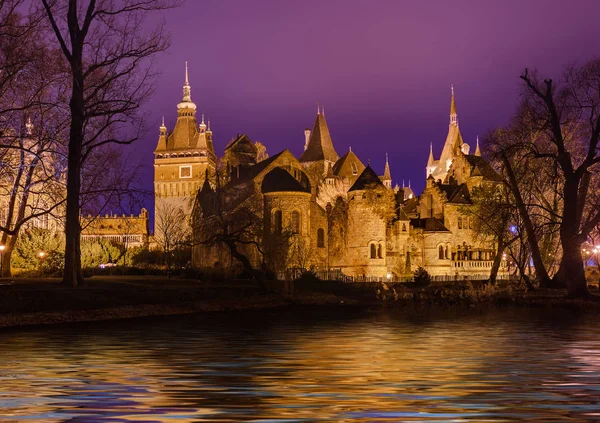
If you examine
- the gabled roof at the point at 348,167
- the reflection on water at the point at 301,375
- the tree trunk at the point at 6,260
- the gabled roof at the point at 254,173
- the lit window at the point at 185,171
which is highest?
the lit window at the point at 185,171

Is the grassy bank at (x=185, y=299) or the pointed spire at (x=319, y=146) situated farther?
the pointed spire at (x=319, y=146)

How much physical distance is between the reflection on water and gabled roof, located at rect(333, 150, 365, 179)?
254 feet

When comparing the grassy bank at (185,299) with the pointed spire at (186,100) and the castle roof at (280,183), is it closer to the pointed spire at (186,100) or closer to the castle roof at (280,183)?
the castle roof at (280,183)

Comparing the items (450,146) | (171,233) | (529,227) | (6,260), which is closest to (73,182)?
(6,260)

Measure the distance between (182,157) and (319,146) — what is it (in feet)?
157

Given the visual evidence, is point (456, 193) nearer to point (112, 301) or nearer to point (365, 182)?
point (365, 182)

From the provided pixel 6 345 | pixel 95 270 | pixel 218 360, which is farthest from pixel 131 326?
pixel 95 270

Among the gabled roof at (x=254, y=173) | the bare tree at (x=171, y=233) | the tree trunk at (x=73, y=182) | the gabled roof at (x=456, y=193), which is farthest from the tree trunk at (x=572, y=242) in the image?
the gabled roof at (x=456, y=193)

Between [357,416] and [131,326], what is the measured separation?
16.5m

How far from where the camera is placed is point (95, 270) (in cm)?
4966

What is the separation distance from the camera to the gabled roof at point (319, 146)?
106688 millimetres

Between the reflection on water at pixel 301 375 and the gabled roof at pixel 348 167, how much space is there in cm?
7739

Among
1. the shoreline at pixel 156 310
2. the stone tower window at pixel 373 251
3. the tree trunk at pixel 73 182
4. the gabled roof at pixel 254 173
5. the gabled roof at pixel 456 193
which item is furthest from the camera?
the gabled roof at pixel 456 193

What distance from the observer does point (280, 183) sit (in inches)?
2749
